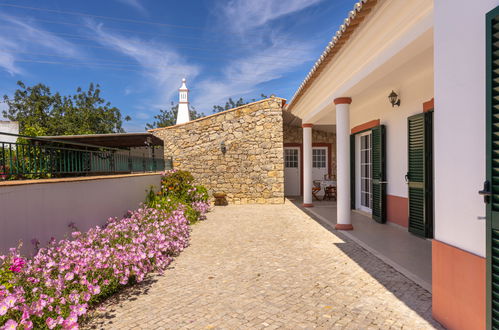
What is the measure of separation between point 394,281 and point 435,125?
1.94 m

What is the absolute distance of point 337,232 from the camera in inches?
229

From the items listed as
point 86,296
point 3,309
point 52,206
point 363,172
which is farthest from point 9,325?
point 363,172

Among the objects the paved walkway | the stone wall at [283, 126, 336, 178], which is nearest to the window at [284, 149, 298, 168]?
the stone wall at [283, 126, 336, 178]

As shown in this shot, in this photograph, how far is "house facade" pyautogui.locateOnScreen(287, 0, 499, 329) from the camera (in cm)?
189

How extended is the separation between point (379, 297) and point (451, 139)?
175 cm

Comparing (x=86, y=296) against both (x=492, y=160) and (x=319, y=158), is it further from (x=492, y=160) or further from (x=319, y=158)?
(x=319, y=158)

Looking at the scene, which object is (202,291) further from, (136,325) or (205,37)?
(205,37)

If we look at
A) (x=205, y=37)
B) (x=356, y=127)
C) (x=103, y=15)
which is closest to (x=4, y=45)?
(x=103, y=15)

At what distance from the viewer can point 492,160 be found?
1813mm

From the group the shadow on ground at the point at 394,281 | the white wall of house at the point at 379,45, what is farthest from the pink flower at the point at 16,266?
the white wall of house at the point at 379,45

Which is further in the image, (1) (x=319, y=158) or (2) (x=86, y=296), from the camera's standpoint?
(1) (x=319, y=158)

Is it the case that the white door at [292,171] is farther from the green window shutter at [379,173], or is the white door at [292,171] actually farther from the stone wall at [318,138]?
the green window shutter at [379,173]

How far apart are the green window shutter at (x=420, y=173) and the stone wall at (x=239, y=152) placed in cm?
549

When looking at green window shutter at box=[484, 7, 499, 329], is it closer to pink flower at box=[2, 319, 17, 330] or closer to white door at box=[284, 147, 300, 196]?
pink flower at box=[2, 319, 17, 330]
